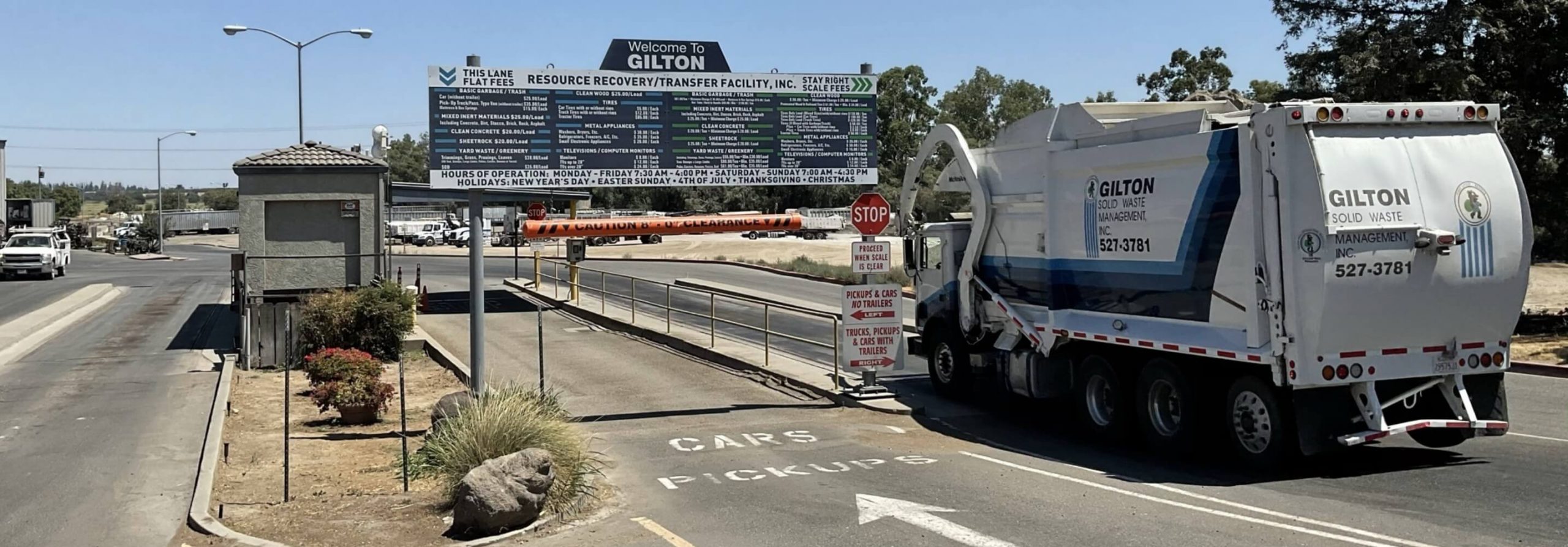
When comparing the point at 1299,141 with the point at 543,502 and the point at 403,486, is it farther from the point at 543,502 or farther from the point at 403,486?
the point at 403,486

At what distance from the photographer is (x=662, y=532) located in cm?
927

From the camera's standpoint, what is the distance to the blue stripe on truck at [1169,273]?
11.1m

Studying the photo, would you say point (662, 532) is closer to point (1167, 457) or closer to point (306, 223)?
point (1167, 457)

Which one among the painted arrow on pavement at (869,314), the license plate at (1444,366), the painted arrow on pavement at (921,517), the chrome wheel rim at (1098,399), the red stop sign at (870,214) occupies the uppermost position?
the red stop sign at (870,214)

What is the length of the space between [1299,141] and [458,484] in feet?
24.4

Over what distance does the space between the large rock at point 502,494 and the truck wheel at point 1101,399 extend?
6.13 m

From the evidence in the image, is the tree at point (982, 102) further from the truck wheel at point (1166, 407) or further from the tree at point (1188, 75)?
the truck wheel at point (1166, 407)

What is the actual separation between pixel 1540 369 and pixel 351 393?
53.6ft

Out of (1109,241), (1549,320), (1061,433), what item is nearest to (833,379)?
(1061,433)

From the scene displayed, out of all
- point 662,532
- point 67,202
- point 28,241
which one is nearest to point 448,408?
point 662,532

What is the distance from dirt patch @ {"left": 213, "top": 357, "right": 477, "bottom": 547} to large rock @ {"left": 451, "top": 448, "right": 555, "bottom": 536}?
0.89 feet

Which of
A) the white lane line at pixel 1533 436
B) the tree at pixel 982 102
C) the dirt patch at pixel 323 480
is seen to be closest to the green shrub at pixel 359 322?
the dirt patch at pixel 323 480

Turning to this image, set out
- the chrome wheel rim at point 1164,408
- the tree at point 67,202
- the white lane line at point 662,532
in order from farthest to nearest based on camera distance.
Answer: the tree at point 67,202
the chrome wheel rim at point 1164,408
the white lane line at point 662,532

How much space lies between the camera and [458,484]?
10016mm
